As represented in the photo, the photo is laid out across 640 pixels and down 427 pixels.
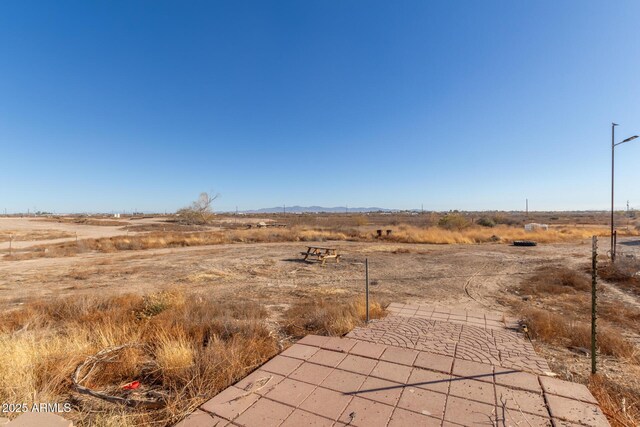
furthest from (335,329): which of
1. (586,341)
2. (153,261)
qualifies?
(153,261)

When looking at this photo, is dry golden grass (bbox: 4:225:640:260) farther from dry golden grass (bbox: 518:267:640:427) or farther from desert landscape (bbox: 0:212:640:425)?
dry golden grass (bbox: 518:267:640:427)

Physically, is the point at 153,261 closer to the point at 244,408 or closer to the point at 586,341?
the point at 244,408

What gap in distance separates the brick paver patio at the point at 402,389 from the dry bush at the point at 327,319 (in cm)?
58

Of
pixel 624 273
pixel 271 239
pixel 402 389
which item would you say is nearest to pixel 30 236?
pixel 271 239

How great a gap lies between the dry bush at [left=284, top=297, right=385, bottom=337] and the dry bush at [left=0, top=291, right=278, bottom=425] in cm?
66

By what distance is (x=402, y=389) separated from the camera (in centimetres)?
299

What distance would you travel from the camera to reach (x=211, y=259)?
14969 mm

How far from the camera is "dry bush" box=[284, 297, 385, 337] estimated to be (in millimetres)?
4930

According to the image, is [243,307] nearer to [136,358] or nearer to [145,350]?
[145,350]

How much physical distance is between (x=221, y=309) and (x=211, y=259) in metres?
9.28

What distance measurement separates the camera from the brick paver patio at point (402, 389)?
2562 mm

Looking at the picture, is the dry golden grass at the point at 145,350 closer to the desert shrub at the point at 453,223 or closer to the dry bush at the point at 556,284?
the dry bush at the point at 556,284

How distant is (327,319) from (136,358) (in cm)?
290

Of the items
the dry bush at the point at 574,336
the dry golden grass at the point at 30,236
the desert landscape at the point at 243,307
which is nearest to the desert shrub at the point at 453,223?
the desert landscape at the point at 243,307
